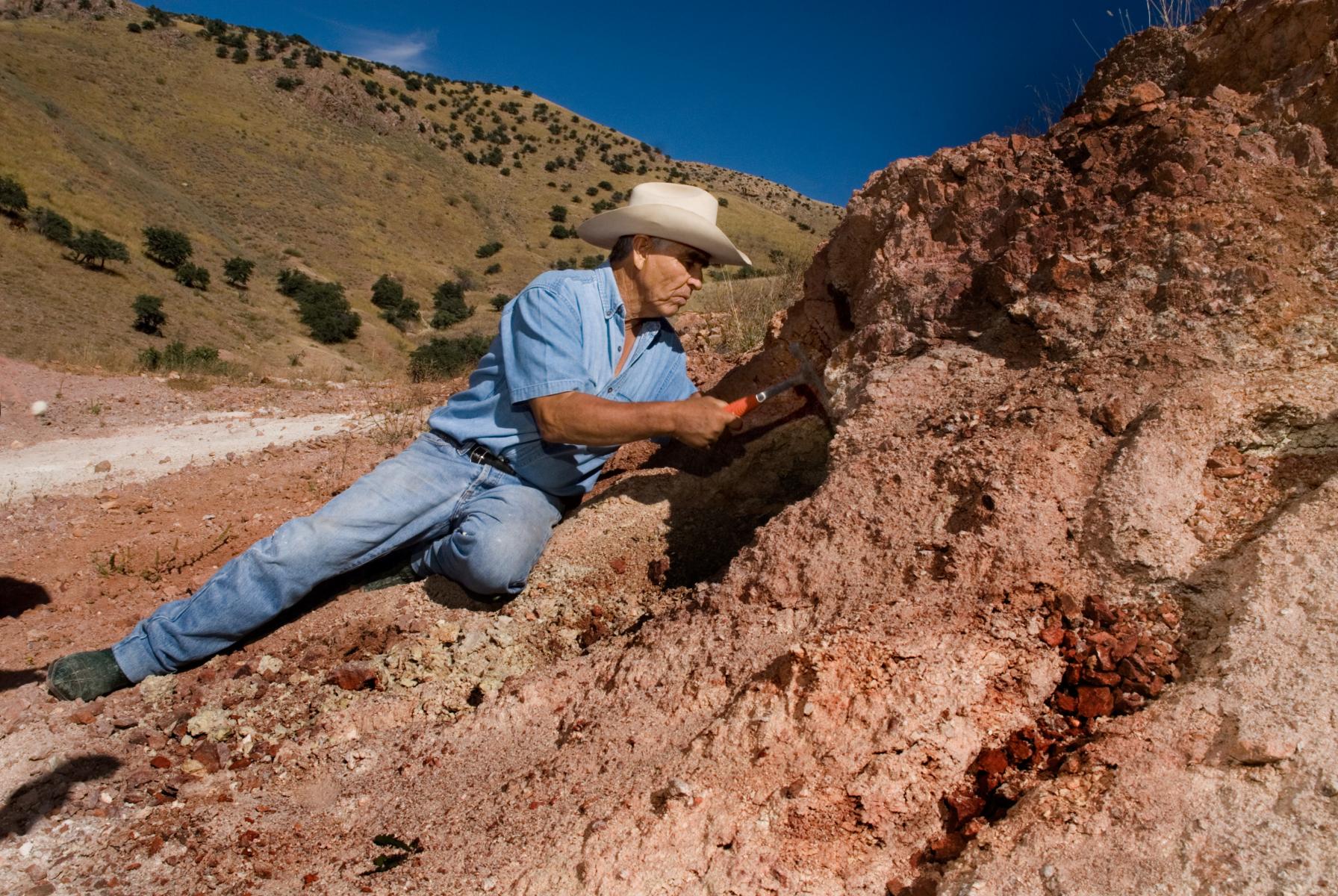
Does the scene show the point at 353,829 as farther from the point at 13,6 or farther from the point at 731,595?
the point at 13,6

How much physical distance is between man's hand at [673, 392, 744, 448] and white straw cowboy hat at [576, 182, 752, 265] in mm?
588

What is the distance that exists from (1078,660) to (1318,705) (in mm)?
371

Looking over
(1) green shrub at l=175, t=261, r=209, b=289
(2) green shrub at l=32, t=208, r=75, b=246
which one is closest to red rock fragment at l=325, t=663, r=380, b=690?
(2) green shrub at l=32, t=208, r=75, b=246

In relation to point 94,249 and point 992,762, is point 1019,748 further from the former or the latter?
point 94,249

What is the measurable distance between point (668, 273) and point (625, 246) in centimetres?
21

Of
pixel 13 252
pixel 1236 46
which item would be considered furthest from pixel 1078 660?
pixel 13 252

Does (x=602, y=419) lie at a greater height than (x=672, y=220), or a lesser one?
lesser

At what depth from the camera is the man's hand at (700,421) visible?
7.98ft

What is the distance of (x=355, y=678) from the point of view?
2.31 metres

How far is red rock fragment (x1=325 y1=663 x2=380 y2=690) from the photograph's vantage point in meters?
2.30

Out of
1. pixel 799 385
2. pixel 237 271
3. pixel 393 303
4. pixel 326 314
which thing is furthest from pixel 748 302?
pixel 393 303

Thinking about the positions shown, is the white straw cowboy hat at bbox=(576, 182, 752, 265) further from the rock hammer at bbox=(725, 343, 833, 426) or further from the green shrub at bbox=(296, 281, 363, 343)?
the green shrub at bbox=(296, 281, 363, 343)

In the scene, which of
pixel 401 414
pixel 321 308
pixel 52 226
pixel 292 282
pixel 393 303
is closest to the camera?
pixel 401 414

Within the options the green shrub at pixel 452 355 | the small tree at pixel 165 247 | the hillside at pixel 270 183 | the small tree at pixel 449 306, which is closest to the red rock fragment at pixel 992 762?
the hillside at pixel 270 183
